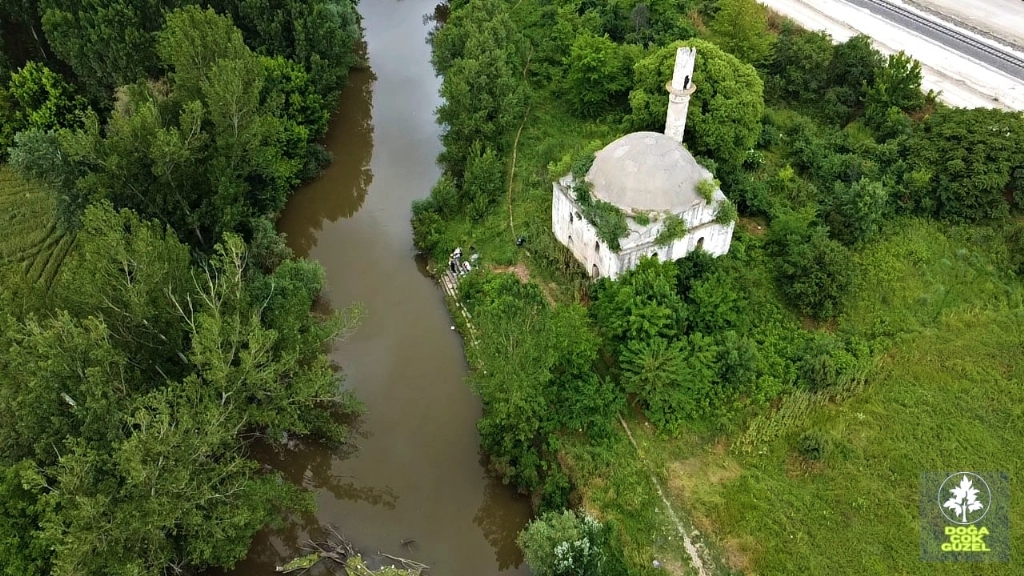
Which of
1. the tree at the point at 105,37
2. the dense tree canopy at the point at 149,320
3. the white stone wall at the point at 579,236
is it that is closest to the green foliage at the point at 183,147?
the dense tree canopy at the point at 149,320

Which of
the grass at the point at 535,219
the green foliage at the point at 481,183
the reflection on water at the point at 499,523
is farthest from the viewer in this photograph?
the green foliage at the point at 481,183

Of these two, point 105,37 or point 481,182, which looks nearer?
point 105,37

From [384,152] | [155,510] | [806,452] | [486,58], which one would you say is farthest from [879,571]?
[384,152]

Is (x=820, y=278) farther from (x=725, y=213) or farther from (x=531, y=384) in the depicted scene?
(x=531, y=384)

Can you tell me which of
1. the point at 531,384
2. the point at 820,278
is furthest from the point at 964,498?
the point at 531,384

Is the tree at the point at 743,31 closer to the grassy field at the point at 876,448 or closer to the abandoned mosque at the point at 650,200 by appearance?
the abandoned mosque at the point at 650,200
